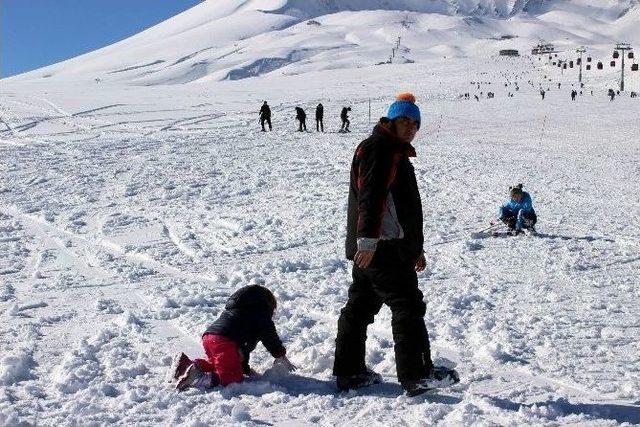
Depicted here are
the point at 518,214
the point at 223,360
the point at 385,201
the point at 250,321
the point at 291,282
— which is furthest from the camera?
the point at 518,214

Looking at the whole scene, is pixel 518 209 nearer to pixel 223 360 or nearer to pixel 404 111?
pixel 404 111

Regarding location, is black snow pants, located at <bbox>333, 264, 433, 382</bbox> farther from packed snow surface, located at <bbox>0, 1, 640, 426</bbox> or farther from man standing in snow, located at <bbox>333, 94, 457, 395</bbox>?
packed snow surface, located at <bbox>0, 1, 640, 426</bbox>

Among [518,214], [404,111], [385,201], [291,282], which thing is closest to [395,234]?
[385,201]

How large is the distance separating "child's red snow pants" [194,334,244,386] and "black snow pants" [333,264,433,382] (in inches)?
23.7

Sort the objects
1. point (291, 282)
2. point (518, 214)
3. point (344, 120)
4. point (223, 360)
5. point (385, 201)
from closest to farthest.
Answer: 1. point (385, 201)
2. point (223, 360)
3. point (291, 282)
4. point (518, 214)
5. point (344, 120)

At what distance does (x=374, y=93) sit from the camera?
47719 millimetres

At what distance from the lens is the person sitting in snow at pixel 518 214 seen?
28.1 feet

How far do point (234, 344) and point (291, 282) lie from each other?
2.57 metres

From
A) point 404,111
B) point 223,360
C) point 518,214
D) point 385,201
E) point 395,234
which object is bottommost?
point 223,360

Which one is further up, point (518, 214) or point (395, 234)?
point (395, 234)

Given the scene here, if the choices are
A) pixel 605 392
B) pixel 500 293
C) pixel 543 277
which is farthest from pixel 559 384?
pixel 543 277

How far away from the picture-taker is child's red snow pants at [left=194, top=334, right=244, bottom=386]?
387cm

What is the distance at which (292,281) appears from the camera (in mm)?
6535

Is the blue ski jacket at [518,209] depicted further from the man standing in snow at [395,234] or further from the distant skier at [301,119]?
the distant skier at [301,119]
